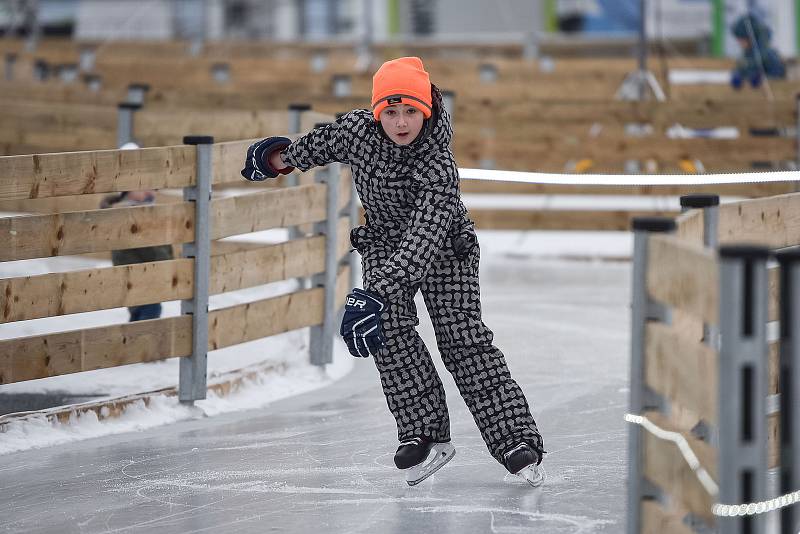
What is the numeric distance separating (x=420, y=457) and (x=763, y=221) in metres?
1.34

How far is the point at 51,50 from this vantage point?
22297mm

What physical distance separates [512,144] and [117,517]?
889 cm

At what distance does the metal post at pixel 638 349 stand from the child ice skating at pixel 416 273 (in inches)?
40.9

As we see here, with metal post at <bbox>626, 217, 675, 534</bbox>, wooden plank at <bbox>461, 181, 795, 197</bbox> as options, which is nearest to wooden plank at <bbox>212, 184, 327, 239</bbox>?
metal post at <bbox>626, 217, 675, 534</bbox>

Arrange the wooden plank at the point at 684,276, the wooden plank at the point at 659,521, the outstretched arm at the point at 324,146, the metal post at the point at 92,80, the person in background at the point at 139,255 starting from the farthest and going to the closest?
the metal post at the point at 92,80, the person in background at the point at 139,255, the outstretched arm at the point at 324,146, the wooden plank at the point at 659,521, the wooden plank at the point at 684,276

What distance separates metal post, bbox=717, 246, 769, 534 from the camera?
2926mm

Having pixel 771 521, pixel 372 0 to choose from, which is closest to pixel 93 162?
pixel 771 521

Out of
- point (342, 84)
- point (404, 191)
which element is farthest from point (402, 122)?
point (342, 84)

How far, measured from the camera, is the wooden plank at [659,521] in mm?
3391

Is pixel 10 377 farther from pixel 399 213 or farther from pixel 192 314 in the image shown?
pixel 399 213

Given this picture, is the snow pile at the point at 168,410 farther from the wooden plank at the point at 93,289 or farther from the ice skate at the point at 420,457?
the ice skate at the point at 420,457

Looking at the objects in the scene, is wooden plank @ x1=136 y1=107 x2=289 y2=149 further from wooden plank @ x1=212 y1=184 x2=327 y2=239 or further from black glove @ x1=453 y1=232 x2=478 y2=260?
black glove @ x1=453 y1=232 x2=478 y2=260

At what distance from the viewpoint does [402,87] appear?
450 centimetres

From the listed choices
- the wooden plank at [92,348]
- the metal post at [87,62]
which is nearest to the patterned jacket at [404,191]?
the wooden plank at [92,348]
